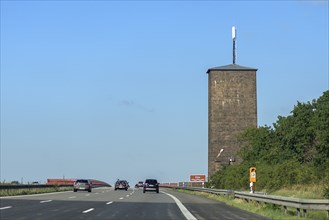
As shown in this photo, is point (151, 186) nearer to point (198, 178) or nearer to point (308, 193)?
point (308, 193)

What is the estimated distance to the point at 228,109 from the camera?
124750 millimetres

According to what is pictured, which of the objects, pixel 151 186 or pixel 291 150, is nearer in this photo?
pixel 151 186

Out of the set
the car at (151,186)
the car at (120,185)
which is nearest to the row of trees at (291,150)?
the car at (151,186)

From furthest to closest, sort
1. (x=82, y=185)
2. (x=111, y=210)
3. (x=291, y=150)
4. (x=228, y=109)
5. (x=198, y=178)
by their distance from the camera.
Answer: (x=228, y=109) → (x=198, y=178) → (x=291, y=150) → (x=82, y=185) → (x=111, y=210)

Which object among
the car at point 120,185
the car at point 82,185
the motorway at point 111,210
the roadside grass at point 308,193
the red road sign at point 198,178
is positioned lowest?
the motorway at point 111,210

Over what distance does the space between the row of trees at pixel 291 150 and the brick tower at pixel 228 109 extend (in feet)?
92.2

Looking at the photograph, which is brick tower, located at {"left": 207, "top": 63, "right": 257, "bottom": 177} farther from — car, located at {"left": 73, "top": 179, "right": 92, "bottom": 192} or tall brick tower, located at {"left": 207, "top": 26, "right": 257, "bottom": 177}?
car, located at {"left": 73, "top": 179, "right": 92, "bottom": 192}

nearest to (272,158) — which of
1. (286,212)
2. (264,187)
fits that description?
(264,187)

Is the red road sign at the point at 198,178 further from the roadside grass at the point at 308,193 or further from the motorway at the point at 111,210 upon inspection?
the motorway at the point at 111,210

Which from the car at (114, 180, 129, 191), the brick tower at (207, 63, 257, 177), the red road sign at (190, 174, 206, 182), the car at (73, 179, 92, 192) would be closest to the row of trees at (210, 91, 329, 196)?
the red road sign at (190, 174, 206, 182)

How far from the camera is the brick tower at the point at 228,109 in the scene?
121 meters

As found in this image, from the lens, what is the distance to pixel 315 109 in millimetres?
80062

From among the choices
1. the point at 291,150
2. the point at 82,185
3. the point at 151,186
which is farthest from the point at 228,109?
the point at 82,185

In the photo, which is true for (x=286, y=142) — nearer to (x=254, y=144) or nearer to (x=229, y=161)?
(x=254, y=144)
